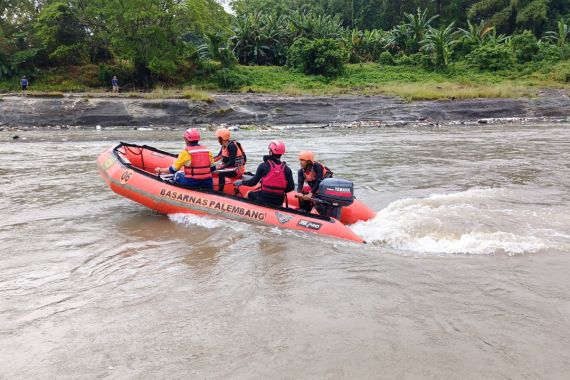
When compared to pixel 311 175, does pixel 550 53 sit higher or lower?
higher

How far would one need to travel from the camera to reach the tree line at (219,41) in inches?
1094

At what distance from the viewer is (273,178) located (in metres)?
7.00

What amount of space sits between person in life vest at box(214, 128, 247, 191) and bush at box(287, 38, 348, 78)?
81.1 feet

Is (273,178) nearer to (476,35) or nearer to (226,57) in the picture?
(226,57)

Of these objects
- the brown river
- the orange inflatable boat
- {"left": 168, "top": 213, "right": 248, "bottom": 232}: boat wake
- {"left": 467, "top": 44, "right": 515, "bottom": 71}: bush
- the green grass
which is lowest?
the brown river

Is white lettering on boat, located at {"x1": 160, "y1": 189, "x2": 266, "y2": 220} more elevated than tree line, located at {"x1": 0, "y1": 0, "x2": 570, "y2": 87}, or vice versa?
tree line, located at {"x1": 0, "y1": 0, "x2": 570, "y2": 87}

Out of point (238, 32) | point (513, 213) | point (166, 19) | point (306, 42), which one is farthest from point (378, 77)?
point (513, 213)

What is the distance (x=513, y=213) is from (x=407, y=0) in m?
45.3

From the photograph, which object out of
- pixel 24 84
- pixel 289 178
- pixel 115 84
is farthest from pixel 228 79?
pixel 289 178

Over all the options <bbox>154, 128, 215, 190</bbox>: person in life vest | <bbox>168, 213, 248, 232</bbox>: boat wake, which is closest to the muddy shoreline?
<bbox>154, 128, 215, 190</bbox>: person in life vest

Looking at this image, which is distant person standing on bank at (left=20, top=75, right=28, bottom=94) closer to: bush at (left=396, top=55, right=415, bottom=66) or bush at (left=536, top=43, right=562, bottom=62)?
bush at (left=396, top=55, right=415, bottom=66)

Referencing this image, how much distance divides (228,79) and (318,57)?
19.7ft

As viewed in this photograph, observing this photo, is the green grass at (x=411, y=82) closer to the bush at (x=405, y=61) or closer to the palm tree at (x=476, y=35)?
the bush at (x=405, y=61)

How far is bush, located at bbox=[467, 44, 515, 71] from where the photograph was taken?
3316 centimetres
